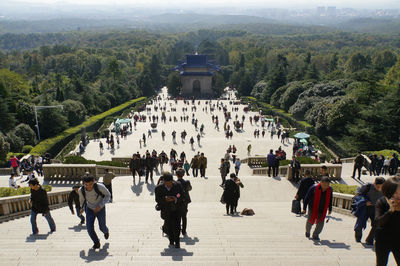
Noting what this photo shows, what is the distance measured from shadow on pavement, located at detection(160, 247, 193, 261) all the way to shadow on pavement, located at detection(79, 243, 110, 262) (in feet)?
3.55

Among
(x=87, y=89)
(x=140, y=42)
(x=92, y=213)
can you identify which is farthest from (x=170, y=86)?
(x=140, y=42)

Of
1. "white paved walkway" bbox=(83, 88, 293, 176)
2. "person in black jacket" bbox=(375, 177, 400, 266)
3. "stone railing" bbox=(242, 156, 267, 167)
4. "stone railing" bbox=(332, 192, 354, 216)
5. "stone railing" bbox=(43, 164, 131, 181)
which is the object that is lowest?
"white paved walkway" bbox=(83, 88, 293, 176)

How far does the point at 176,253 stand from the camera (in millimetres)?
6496

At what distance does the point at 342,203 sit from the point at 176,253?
6.76 metres

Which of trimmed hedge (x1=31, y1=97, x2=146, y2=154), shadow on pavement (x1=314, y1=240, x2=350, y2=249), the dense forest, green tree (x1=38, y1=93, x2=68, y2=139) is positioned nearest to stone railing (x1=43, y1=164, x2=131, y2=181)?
the dense forest

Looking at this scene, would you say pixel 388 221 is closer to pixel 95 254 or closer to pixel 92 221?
pixel 95 254

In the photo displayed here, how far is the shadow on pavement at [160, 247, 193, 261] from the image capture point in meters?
6.16

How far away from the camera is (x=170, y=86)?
7625cm

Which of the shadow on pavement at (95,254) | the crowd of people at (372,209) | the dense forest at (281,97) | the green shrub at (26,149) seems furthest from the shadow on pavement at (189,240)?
the green shrub at (26,149)

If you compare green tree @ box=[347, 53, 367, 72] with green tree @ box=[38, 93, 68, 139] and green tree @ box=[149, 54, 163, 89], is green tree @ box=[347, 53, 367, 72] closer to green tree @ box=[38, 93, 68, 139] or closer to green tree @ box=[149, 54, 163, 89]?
green tree @ box=[149, 54, 163, 89]

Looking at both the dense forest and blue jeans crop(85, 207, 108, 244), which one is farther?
the dense forest

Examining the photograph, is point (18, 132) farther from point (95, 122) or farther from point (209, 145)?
point (209, 145)

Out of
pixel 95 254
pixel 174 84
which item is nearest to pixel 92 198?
pixel 95 254

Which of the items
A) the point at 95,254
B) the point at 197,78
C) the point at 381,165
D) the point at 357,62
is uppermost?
the point at 95,254
